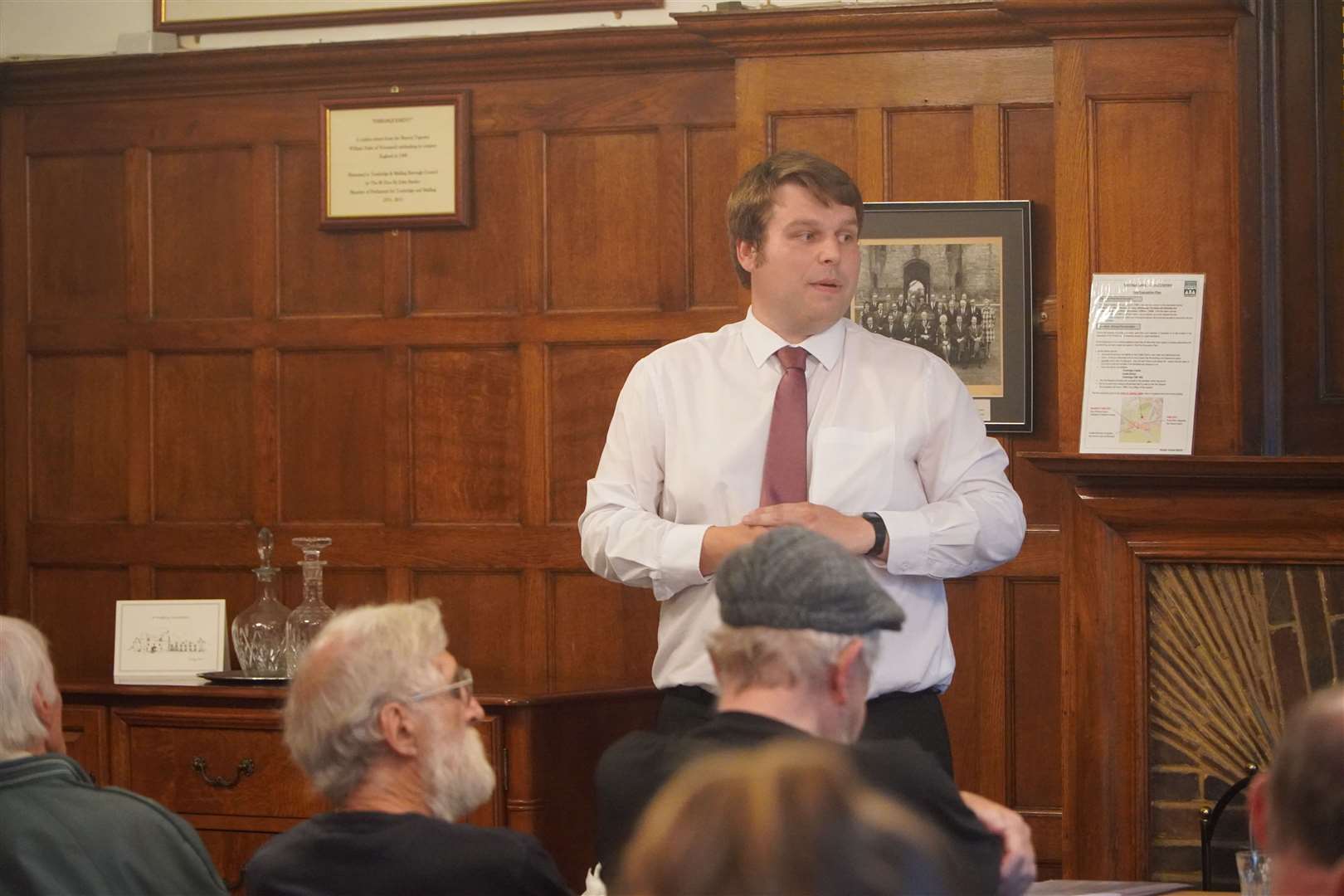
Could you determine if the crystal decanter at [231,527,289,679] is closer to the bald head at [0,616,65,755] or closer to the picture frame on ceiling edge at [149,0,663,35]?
the picture frame on ceiling edge at [149,0,663,35]

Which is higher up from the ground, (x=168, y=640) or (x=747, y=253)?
(x=747, y=253)

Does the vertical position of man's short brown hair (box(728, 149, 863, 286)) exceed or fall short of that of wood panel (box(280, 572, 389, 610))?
it exceeds it

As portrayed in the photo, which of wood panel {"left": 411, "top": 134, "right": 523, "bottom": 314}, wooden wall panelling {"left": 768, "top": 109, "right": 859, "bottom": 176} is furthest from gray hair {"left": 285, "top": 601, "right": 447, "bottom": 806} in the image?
wood panel {"left": 411, "top": 134, "right": 523, "bottom": 314}

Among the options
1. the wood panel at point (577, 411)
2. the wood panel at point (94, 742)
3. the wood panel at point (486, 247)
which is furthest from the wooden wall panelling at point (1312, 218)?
the wood panel at point (94, 742)

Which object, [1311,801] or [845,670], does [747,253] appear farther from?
[1311,801]

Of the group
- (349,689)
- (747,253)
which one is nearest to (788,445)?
(747,253)

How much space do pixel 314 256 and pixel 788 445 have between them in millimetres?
2289

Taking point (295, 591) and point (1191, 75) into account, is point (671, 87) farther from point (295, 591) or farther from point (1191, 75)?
point (295, 591)

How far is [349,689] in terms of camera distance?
2152 millimetres

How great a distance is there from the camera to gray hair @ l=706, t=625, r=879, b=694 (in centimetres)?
189

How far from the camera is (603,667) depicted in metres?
4.79

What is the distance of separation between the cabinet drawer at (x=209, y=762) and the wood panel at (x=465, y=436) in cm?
85

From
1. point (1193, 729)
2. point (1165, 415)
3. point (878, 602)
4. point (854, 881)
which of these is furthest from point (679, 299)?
point (854, 881)

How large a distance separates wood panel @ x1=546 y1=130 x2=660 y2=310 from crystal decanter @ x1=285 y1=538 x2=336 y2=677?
3.12ft
